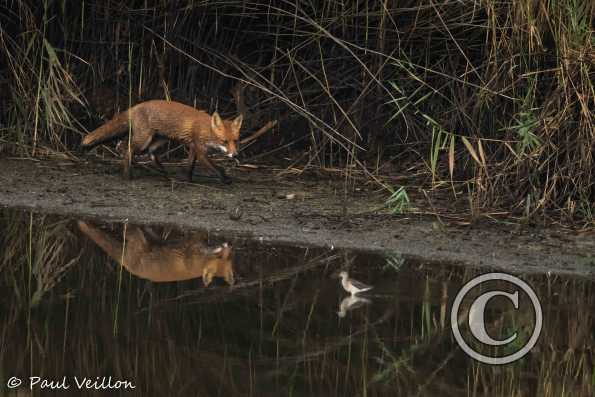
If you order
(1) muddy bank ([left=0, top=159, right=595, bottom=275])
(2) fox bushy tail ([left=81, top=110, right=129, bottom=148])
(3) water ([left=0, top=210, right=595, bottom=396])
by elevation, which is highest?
(2) fox bushy tail ([left=81, top=110, right=129, bottom=148])

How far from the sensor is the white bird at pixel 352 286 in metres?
5.10

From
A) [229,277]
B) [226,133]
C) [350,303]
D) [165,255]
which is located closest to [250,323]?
[350,303]

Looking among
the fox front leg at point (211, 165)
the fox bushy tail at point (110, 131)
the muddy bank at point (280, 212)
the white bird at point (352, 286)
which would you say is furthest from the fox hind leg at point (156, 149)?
the white bird at point (352, 286)

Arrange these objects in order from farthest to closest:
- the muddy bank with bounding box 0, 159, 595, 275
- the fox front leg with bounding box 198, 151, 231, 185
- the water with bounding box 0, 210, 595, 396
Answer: the fox front leg with bounding box 198, 151, 231, 185 → the muddy bank with bounding box 0, 159, 595, 275 → the water with bounding box 0, 210, 595, 396

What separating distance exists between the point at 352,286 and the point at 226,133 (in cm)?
266

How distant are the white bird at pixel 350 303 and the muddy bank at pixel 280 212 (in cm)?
84

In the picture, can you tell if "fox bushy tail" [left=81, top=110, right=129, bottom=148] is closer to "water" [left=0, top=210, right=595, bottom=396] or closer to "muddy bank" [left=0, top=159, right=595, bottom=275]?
"muddy bank" [left=0, top=159, right=595, bottom=275]

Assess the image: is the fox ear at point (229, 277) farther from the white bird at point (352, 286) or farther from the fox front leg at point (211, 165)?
the fox front leg at point (211, 165)

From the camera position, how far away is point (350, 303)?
16.4 feet

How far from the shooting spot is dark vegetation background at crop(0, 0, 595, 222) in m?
6.46

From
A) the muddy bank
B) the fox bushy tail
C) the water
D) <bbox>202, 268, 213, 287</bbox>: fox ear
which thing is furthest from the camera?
the fox bushy tail

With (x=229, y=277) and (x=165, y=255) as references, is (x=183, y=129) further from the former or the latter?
(x=229, y=277)

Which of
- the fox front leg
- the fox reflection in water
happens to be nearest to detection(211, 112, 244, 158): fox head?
the fox front leg

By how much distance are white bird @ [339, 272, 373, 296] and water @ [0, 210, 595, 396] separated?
4cm
